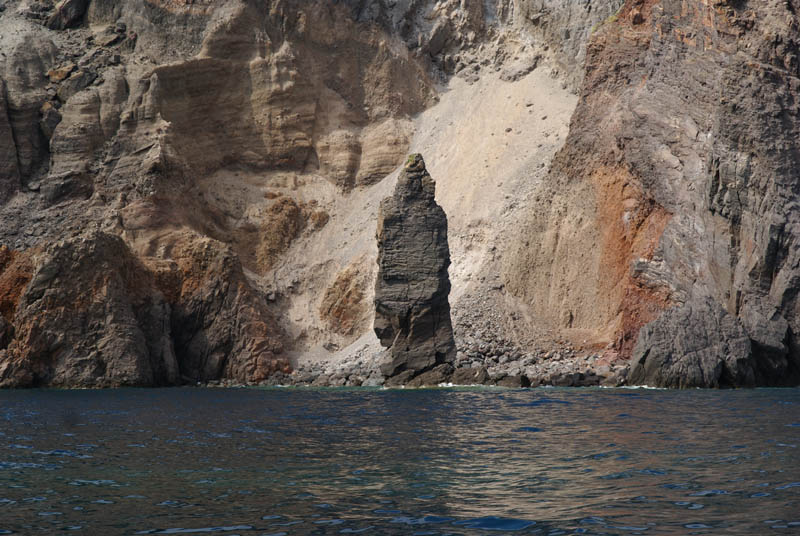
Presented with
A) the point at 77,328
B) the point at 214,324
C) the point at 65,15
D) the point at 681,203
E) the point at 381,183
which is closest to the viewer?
the point at 681,203

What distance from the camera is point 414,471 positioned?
15.7 m

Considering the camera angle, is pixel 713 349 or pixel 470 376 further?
pixel 470 376

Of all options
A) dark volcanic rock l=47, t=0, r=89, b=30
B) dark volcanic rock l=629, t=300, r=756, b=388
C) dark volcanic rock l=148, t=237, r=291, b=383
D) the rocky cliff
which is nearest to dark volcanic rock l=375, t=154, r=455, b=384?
the rocky cliff

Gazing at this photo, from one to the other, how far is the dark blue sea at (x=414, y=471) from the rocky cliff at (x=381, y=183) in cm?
1674

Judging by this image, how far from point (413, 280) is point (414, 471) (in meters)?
26.9

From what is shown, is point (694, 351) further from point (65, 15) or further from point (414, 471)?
point (65, 15)

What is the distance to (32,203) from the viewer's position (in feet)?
193

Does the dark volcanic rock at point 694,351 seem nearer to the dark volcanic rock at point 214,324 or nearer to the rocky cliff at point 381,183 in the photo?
the rocky cliff at point 381,183

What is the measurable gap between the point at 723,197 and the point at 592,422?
78.1 ft

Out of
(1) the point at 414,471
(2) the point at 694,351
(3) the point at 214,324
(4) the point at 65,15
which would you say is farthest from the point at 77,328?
(1) the point at 414,471

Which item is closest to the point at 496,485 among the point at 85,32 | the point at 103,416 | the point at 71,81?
the point at 103,416

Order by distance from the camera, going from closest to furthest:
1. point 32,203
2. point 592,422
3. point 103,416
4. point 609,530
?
1. point 609,530
2. point 592,422
3. point 103,416
4. point 32,203

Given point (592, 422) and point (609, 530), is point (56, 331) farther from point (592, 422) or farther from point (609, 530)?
point (609, 530)

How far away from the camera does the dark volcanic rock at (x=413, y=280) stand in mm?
41812
